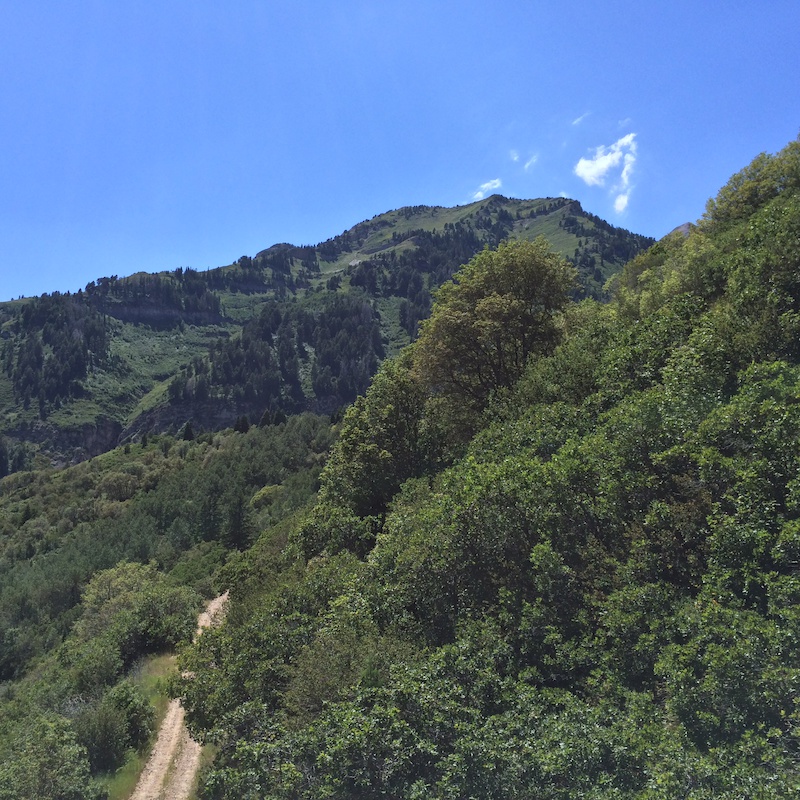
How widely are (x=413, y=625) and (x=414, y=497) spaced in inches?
233

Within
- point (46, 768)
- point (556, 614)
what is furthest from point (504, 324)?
point (46, 768)

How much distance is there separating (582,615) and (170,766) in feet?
52.5

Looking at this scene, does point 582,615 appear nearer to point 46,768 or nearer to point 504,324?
point 46,768

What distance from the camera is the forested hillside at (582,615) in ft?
20.1

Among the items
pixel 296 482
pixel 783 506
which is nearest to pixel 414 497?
pixel 783 506

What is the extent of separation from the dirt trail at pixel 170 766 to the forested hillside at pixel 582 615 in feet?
16.5

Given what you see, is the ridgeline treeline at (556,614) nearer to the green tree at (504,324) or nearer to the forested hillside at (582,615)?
the forested hillside at (582,615)

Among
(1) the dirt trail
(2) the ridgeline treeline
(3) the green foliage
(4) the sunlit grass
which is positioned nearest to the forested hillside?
(2) the ridgeline treeline

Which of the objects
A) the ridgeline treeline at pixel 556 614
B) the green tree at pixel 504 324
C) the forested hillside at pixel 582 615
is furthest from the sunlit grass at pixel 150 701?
the green tree at pixel 504 324

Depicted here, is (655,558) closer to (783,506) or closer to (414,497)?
(783,506)

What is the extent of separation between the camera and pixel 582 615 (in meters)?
8.20

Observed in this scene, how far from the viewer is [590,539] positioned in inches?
368

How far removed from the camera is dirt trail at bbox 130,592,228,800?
50.1 feet

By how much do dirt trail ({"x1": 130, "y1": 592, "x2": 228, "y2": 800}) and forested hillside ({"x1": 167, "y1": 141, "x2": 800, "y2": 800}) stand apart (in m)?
5.03
